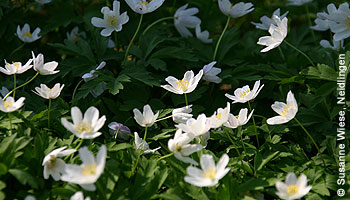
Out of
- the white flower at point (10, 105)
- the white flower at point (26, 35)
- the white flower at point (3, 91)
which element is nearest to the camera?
the white flower at point (10, 105)

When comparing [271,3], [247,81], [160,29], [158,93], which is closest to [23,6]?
[160,29]

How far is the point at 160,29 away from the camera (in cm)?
366

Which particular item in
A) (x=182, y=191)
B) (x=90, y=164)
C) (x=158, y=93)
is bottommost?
(x=158, y=93)

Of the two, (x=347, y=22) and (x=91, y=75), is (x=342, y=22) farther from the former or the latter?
(x=91, y=75)

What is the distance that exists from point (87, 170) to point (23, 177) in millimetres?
348

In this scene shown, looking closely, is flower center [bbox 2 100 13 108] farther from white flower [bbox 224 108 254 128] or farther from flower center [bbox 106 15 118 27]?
white flower [bbox 224 108 254 128]

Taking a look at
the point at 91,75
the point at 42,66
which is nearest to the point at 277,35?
the point at 91,75

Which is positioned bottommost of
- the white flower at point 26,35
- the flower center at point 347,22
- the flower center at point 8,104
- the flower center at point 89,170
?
the white flower at point 26,35

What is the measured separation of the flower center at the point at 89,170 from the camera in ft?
5.93

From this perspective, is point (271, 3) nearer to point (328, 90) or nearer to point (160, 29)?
point (160, 29)

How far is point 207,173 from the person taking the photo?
6.33 feet

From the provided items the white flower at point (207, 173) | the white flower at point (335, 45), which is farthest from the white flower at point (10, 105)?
the white flower at point (335, 45)

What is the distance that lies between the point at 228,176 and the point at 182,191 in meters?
0.23

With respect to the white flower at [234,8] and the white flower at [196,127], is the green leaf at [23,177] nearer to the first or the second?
the white flower at [196,127]
